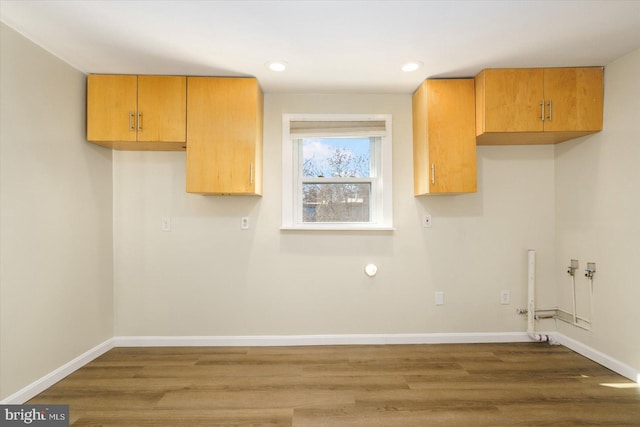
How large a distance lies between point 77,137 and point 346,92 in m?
2.29

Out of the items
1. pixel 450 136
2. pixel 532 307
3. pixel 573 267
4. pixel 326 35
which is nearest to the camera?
pixel 326 35

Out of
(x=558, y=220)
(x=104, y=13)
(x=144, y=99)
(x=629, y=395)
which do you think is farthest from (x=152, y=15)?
(x=629, y=395)

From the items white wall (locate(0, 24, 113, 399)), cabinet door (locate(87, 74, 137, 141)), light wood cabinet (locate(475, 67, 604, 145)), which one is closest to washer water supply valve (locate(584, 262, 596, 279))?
light wood cabinet (locate(475, 67, 604, 145))

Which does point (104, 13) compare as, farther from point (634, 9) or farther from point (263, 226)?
point (634, 9)

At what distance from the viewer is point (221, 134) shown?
268cm

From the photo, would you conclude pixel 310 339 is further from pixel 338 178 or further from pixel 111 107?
pixel 111 107

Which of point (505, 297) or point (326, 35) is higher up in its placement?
point (326, 35)

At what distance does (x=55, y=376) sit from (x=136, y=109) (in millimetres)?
2087

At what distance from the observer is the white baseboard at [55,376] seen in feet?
6.69

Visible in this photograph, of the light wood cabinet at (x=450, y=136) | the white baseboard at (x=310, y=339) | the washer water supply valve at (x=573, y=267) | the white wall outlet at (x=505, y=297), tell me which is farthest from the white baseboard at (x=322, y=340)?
the light wood cabinet at (x=450, y=136)

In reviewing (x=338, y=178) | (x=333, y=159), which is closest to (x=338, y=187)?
(x=338, y=178)

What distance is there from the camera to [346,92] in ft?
9.98

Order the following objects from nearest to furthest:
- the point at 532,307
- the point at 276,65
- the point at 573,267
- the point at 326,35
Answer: the point at 326,35, the point at 276,65, the point at 573,267, the point at 532,307

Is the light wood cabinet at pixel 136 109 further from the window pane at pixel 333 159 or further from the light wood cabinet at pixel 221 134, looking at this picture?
the window pane at pixel 333 159
